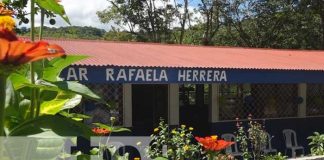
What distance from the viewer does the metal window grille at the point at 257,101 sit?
10.9 m

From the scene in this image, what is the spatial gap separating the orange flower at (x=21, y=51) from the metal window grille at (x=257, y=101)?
1017 centimetres

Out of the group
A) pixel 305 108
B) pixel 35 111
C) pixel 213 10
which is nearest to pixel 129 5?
pixel 213 10

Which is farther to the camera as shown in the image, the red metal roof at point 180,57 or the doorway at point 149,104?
the doorway at point 149,104

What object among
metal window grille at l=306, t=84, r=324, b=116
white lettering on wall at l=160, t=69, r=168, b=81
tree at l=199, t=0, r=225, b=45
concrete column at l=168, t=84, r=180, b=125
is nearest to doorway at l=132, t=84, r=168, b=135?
concrete column at l=168, t=84, r=180, b=125

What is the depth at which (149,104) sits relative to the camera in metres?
11.2

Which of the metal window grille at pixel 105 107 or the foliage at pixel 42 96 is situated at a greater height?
the foliage at pixel 42 96

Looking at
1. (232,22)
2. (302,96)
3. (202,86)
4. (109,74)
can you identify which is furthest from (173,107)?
(232,22)

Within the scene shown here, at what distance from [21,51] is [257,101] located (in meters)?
10.8

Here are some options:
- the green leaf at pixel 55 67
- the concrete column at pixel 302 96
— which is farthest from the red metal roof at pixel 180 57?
the green leaf at pixel 55 67

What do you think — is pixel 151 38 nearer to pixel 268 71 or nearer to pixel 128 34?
pixel 128 34

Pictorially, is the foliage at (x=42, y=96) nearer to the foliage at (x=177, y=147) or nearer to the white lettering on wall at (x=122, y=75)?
the foliage at (x=177, y=147)

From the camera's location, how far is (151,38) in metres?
27.2

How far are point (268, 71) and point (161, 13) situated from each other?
1837 cm

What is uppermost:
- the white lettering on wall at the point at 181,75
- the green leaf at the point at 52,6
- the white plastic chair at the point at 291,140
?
the green leaf at the point at 52,6
